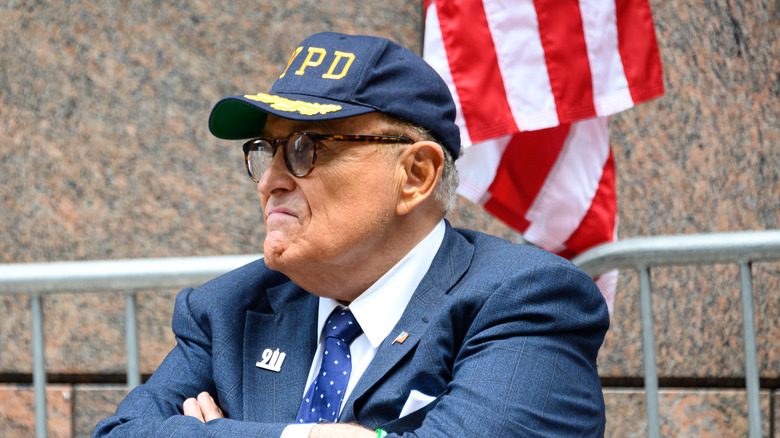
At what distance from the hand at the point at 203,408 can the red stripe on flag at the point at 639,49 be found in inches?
77.7

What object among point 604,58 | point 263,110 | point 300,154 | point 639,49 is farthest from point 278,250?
point 639,49

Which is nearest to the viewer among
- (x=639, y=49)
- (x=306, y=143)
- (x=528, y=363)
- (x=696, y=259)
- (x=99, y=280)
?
(x=528, y=363)

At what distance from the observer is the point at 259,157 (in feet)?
7.54

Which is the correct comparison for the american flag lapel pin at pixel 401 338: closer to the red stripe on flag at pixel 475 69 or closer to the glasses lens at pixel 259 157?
the glasses lens at pixel 259 157

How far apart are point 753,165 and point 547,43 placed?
52.7 inches

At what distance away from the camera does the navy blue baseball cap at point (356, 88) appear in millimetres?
2133

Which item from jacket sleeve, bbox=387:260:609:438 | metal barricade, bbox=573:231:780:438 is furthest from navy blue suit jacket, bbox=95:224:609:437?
metal barricade, bbox=573:231:780:438

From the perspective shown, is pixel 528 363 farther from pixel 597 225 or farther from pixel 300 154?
pixel 597 225

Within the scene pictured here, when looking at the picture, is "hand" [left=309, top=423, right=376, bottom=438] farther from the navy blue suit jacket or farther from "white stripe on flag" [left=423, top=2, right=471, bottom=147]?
"white stripe on flag" [left=423, top=2, right=471, bottom=147]

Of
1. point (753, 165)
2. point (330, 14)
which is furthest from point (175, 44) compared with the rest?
point (753, 165)

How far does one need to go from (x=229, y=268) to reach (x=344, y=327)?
961mm

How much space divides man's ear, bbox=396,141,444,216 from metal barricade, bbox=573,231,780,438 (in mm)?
1012

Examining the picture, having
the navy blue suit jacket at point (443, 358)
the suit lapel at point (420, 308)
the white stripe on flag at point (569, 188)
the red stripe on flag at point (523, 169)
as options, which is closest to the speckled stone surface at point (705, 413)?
the white stripe on flag at point (569, 188)

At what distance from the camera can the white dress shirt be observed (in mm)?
2219
